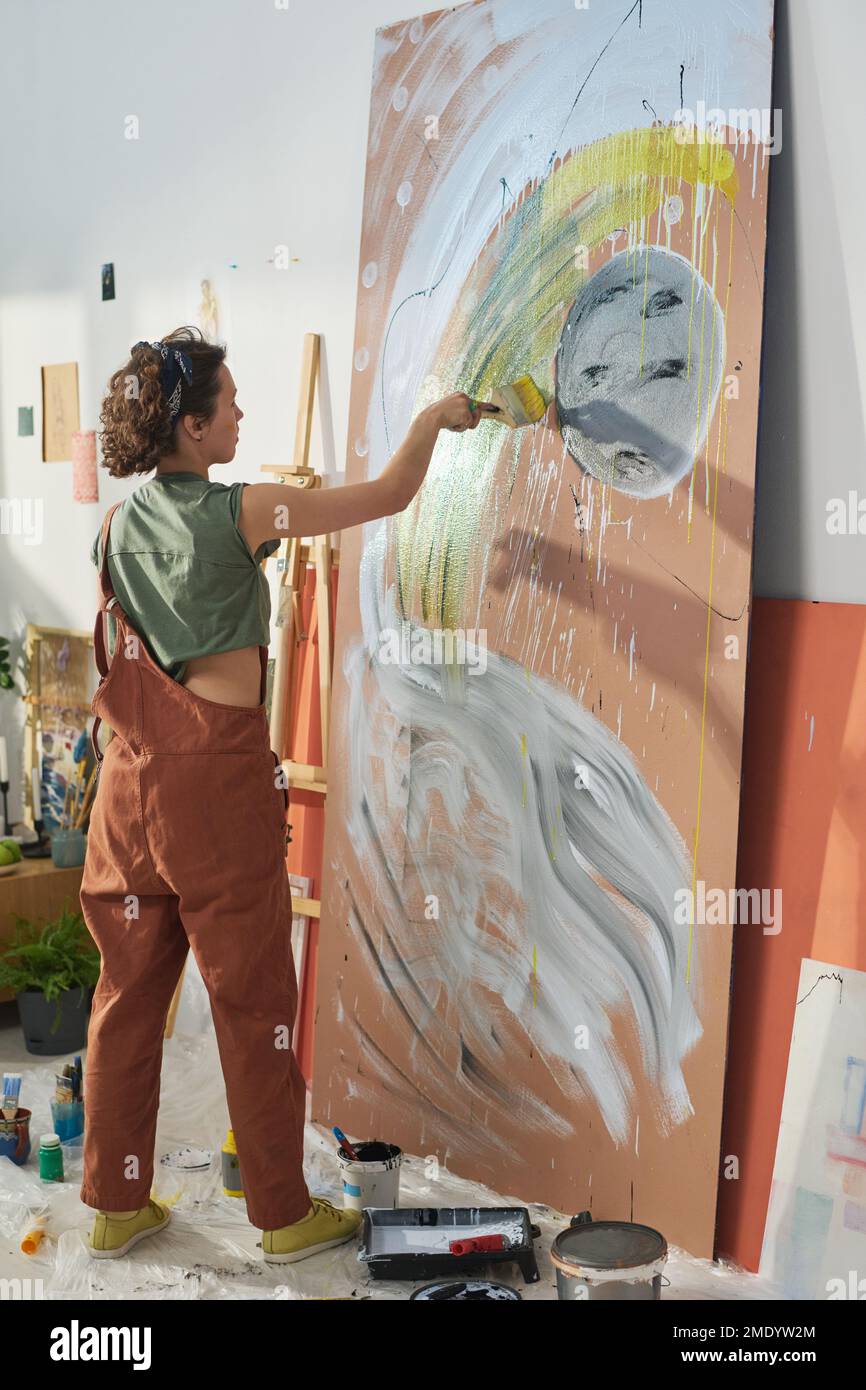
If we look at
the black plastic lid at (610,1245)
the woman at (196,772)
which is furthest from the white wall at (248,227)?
the black plastic lid at (610,1245)

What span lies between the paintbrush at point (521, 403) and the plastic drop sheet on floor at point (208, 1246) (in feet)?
4.65

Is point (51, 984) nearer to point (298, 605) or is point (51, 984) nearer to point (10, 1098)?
point (10, 1098)

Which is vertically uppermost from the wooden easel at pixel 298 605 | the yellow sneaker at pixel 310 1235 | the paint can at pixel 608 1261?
the wooden easel at pixel 298 605

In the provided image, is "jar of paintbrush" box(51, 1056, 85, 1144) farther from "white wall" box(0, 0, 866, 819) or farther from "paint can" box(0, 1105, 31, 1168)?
"white wall" box(0, 0, 866, 819)

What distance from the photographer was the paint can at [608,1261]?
210cm

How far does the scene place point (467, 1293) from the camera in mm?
2256

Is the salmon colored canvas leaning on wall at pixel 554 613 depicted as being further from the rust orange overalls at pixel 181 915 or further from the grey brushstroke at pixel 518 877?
the rust orange overalls at pixel 181 915

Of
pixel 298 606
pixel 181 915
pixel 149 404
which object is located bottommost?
pixel 181 915

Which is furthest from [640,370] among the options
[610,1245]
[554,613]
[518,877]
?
[610,1245]

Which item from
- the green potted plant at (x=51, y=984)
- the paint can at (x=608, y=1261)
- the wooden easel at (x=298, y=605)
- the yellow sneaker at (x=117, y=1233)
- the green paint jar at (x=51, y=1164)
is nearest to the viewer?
the paint can at (x=608, y=1261)

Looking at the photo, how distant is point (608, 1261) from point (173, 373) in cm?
156

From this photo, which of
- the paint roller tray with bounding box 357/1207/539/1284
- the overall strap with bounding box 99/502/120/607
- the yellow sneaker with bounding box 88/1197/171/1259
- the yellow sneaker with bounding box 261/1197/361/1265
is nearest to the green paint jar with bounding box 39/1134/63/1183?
the yellow sneaker with bounding box 88/1197/171/1259

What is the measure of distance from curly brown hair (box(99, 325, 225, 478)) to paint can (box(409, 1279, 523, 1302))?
142cm
